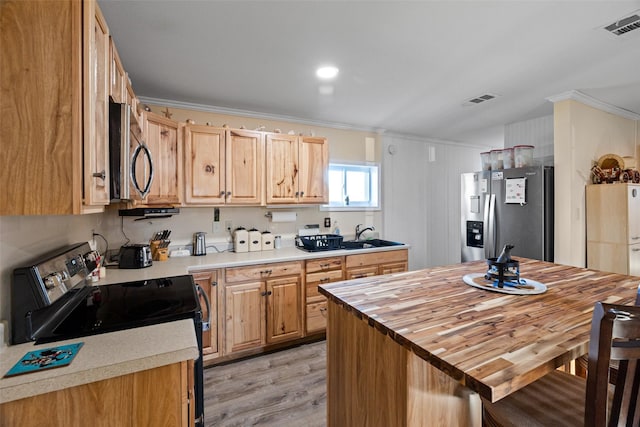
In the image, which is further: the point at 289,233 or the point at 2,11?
the point at 289,233

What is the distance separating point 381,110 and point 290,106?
41.2 inches

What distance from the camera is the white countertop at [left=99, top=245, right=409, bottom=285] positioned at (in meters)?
2.12

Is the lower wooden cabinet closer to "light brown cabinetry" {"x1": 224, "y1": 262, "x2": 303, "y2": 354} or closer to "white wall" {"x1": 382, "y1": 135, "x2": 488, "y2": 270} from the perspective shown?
"light brown cabinetry" {"x1": 224, "y1": 262, "x2": 303, "y2": 354}

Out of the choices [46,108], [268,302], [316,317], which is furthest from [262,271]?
[46,108]

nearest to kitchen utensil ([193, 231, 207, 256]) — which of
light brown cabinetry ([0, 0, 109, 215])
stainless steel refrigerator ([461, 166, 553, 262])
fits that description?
light brown cabinetry ([0, 0, 109, 215])

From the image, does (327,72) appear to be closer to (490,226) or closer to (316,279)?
(316,279)

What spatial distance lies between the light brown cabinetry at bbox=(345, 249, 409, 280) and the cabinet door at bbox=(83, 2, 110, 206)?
2432 mm

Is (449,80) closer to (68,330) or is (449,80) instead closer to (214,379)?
(68,330)

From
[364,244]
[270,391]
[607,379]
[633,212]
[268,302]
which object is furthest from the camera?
[364,244]

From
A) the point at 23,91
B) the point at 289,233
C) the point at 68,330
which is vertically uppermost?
the point at 23,91

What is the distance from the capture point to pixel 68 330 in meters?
1.17

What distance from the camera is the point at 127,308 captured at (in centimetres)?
145

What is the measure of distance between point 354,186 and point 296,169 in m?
1.15

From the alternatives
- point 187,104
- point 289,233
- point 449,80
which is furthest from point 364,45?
point 289,233
